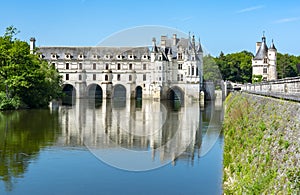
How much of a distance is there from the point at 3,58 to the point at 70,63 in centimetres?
3210

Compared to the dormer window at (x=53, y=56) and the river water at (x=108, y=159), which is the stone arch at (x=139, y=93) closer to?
the dormer window at (x=53, y=56)

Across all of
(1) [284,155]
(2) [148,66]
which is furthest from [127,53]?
(1) [284,155]

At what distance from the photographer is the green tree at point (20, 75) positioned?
36469mm

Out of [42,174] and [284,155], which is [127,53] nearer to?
[42,174]

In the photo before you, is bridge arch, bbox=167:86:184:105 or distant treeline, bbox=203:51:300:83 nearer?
bridge arch, bbox=167:86:184:105

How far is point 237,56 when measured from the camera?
266 ft

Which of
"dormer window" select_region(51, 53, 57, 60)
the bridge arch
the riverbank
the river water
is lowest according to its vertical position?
the river water

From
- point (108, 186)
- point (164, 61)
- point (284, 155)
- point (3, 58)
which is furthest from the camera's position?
point (164, 61)

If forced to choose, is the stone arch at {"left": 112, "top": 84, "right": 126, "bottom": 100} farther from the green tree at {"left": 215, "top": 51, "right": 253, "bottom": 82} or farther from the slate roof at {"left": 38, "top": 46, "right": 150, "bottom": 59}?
the green tree at {"left": 215, "top": 51, "right": 253, "bottom": 82}

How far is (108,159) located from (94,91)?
57656 mm

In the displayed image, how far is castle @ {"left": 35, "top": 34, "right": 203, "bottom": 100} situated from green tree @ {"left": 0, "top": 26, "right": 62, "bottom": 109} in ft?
90.1

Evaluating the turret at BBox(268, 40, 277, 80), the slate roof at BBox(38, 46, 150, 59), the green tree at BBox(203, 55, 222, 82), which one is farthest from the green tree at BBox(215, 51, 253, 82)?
the slate roof at BBox(38, 46, 150, 59)

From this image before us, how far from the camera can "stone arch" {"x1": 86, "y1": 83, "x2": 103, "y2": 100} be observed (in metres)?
70.6

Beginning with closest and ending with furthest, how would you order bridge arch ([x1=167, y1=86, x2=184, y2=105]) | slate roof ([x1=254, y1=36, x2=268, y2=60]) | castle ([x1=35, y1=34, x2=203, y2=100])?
castle ([x1=35, y1=34, x2=203, y2=100]), bridge arch ([x1=167, y1=86, x2=184, y2=105]), slate roof ([x1=254, y1=36, x2=268, y2=60])
